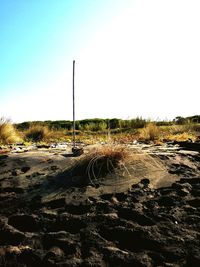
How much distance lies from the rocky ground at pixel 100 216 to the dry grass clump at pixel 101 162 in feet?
0.51

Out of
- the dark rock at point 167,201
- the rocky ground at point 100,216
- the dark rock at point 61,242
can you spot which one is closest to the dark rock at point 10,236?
the rocky ground at point 100,216

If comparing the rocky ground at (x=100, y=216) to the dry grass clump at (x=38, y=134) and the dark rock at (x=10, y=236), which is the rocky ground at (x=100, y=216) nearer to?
the dark rock at (x=10, y=236)

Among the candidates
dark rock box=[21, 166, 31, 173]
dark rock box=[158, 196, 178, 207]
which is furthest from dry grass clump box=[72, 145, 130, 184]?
dark rock box=[158, 196, 178, 207]

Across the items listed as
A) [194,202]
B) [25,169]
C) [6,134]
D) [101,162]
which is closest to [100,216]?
[194,202]

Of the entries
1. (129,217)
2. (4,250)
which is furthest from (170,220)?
(4,250)

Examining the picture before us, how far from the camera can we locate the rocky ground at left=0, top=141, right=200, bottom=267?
3209 millimetres

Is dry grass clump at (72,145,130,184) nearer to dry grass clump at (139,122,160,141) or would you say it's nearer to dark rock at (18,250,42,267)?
dark rock at (18,250,42,267)

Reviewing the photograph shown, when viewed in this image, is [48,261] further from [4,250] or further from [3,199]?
[3,199]

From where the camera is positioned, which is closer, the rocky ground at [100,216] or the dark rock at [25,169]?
the rocky ground at [100,216]

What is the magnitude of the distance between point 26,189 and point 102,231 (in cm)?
134

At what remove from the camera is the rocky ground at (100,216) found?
126 inches

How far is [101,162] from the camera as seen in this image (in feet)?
16.2

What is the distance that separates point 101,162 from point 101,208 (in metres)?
1.03

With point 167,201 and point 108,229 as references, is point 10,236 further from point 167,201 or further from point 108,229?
point 167,201
